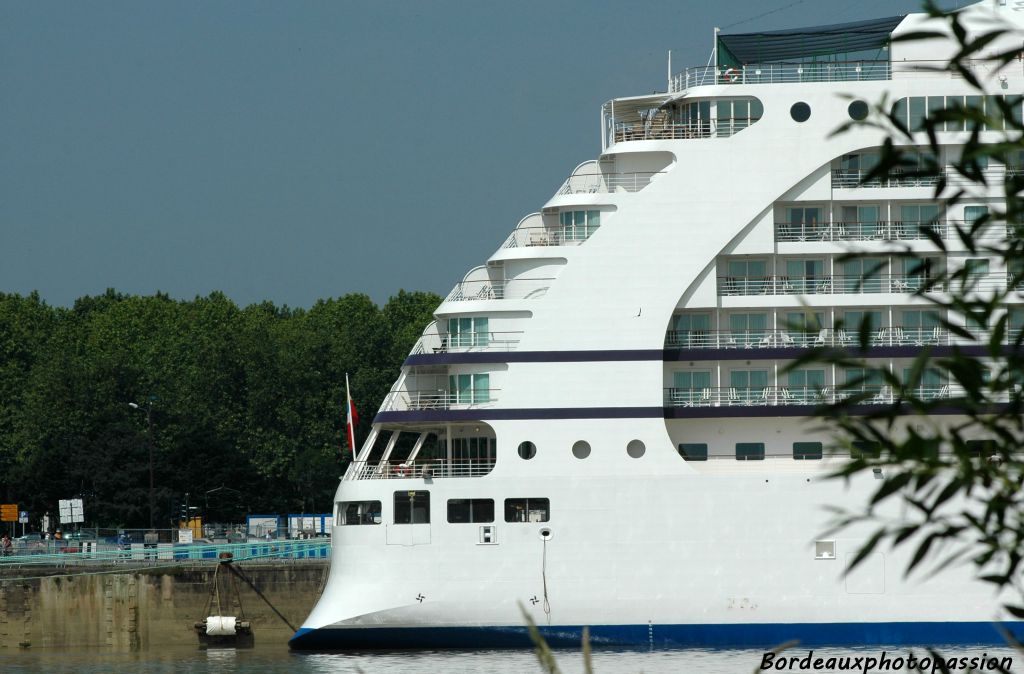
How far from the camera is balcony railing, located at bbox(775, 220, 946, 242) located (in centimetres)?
2814

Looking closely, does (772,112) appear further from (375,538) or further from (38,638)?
(38,638)

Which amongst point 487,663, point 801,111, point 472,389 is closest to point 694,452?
point 472,389

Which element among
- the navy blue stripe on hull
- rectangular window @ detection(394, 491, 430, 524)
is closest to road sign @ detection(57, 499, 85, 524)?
rectangular window @ detection(394, 491, 430, 524)

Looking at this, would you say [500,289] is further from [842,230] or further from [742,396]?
[842,230]

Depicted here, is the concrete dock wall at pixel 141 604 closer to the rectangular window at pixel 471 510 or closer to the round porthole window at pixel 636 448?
the rectangular window at pixel 471 510

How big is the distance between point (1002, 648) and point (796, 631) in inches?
132

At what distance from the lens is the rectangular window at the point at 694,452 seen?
1097 inches

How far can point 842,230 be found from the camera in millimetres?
28234

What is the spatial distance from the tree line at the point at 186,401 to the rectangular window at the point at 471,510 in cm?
3240

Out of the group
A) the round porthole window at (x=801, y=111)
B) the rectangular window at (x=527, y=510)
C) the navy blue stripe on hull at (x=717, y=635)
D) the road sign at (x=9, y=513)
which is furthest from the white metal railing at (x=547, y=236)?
the road sign at (x=9, y=513)

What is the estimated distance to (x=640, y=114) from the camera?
1169 inches

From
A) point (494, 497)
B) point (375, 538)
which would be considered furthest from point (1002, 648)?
point (375, 538)

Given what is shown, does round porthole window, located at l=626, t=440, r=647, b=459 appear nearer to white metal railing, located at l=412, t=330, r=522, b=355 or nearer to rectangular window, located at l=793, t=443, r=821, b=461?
white metal railing, located at l=412, t=330, r=522, b=355

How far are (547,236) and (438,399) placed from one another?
3527 mm
